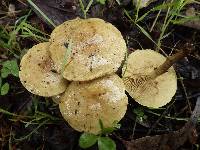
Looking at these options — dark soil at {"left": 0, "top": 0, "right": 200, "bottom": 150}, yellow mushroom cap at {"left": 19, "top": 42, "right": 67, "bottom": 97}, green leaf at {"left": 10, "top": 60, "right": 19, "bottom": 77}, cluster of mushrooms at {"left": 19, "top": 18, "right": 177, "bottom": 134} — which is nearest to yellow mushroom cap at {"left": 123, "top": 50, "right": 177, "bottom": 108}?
cluster of mushrooms at {"left": 19, "top": 18, "right": 177, "bottom": 134}

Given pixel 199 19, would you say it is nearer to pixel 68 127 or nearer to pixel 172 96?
pixel 172 96

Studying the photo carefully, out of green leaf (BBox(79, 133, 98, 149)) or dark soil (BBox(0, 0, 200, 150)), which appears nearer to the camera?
green leaf (BBox(79, 133, 98, 149))

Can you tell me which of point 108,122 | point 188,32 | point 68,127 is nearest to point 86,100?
point 108,122

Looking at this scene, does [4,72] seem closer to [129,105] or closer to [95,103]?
[95,103]

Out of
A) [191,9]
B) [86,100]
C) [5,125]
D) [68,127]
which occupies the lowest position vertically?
[5,125]

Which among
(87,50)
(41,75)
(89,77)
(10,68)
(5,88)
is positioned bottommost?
(5,88)

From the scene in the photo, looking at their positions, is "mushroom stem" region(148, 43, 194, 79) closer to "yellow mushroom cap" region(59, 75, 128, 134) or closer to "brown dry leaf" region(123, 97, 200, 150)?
"yellow mushroom cap" region(59, 75, 128, 134)

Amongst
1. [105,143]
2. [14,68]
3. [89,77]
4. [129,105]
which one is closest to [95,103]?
[89,77]
